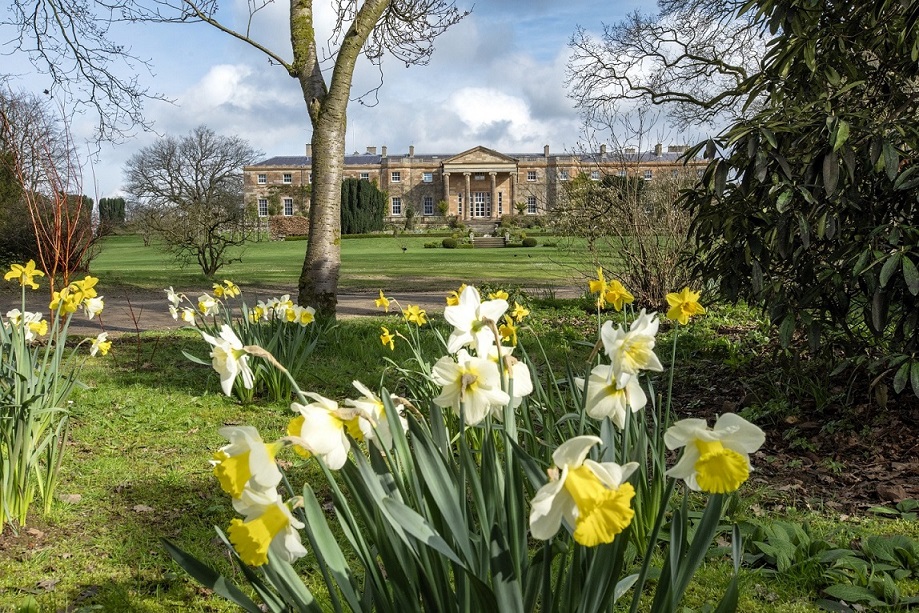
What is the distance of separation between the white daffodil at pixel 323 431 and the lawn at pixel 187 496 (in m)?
0.64

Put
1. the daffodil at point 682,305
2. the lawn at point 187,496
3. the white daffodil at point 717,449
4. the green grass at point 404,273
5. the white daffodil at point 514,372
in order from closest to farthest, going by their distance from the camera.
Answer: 1. the white daffodil at point 717,449
2. the white daffodil at point 514,372
3. the daffodil at point 682,305
4. the lawn at point 187,496
5. the green grass at point 404,273

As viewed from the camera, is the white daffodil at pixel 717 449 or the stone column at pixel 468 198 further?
the stone column at pixel 468 198

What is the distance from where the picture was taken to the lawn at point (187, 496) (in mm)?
2131

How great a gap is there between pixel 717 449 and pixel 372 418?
0.55 meters

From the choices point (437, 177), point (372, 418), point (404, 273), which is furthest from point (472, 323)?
point (437, 177)

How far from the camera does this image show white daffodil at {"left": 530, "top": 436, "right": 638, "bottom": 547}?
898 millimetres

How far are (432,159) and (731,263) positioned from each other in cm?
5685

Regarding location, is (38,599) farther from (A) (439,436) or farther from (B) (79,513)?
(A) (439,436)

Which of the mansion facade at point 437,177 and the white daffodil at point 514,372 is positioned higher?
the mansion facade at point 437,177

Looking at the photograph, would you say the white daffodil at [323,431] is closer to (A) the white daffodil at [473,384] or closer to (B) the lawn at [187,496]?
(A) the white daffodil at [473,384]

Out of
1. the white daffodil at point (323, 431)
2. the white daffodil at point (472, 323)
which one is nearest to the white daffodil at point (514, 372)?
the white daffodil at point (472, 323)

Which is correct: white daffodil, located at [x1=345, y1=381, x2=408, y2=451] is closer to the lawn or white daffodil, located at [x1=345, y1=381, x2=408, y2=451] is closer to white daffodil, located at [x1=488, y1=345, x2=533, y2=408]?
white daffodil, located at [x1=488, y1=345, x2=533, y2=408]

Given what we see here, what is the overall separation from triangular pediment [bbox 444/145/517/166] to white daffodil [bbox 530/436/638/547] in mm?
57467

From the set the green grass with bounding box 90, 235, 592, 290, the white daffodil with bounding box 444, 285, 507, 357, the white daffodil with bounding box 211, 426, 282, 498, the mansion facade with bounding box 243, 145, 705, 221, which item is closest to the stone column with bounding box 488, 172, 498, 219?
the mansion facade with bounding box 243, 145, 705, 221
